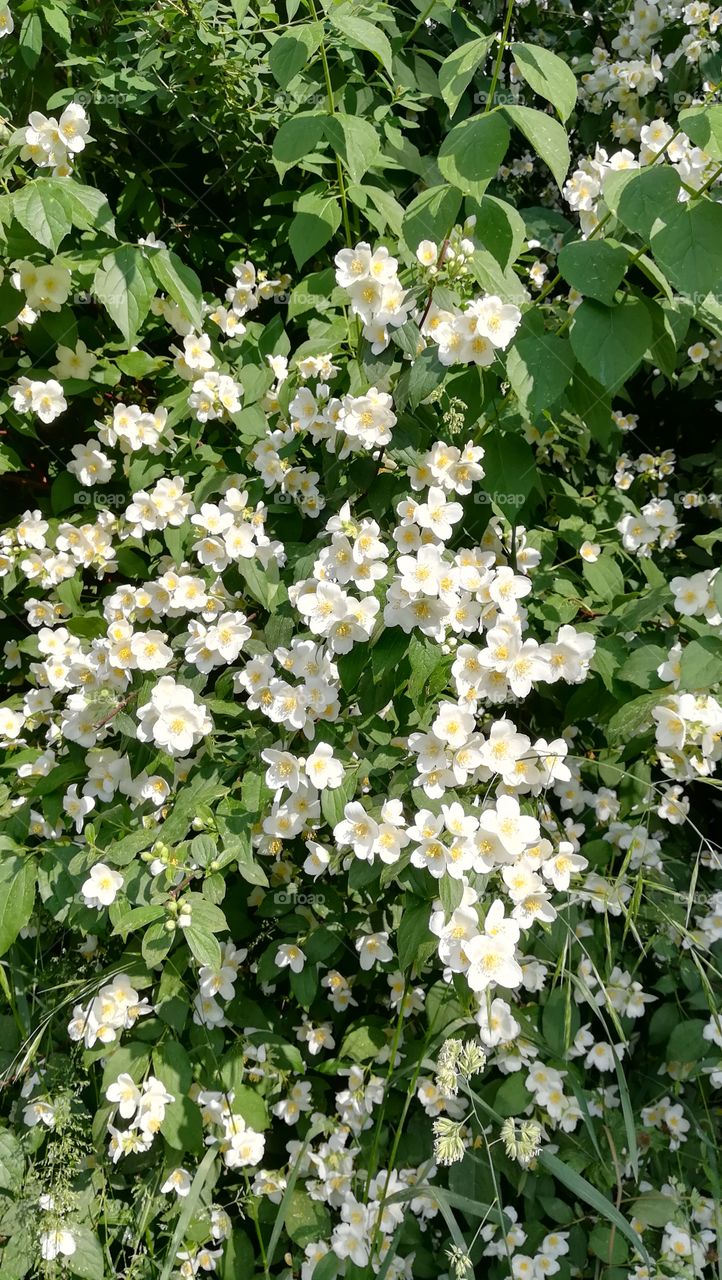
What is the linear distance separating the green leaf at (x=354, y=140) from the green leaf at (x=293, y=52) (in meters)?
0.11

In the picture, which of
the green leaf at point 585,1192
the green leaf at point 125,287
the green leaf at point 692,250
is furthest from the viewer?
the green leaf at point 125,287

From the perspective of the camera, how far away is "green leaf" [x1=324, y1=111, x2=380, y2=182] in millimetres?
1617

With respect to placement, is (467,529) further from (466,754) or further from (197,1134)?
(197,1134)

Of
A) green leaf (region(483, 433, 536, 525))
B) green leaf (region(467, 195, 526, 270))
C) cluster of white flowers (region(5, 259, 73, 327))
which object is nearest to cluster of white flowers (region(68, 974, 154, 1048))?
green leaf (region(483, 433, 536, 525))

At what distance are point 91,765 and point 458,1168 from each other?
1342 millimetres

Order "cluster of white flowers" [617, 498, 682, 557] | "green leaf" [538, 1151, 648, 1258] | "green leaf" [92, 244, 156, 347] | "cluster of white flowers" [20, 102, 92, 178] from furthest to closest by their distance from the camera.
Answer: "cluster of white flowers" [617, 498, 682, 557] < "cluster of white flowers" [20, 102, 92, 178] < "green leaf" [92, 244, 156, 347] < "green leaf" [538, 1151, 648, 1258]

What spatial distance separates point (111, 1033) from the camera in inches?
75.5

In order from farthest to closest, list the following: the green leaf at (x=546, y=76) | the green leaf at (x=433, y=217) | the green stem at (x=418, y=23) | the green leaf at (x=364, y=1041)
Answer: the green leaf at (x=364, y=1041) < the green stem at (x=418, y=23) < the green leaf at (x=433, y=217) < the green leaf at (x=546, y=76)

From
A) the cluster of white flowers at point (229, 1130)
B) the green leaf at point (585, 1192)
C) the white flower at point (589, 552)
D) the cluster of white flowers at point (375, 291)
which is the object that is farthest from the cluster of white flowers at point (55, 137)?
the green leaf at point (585, 1192)

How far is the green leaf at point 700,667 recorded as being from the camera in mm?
1605

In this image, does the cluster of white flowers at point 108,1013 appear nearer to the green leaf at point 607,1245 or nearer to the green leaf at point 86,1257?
the green leaf at point 86,1257

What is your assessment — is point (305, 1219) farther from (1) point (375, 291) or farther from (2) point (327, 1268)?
(1) point (375, 291)

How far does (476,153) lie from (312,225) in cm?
54

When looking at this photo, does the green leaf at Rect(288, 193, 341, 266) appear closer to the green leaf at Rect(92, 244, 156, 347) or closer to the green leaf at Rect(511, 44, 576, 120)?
the green leaf at Rect(92, 244, 156, 347)
